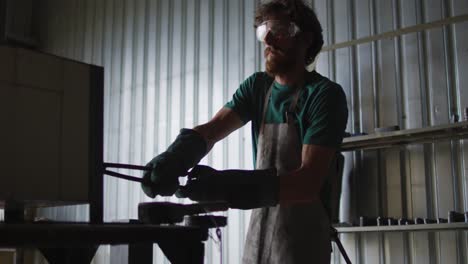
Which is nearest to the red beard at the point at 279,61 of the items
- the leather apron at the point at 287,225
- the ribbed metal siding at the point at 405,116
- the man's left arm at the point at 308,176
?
the leather apron at the point at 287,225

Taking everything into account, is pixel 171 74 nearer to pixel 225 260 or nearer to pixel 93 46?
pixel 93 46

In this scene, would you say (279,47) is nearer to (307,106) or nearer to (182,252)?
(307,106)

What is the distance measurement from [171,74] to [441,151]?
243 cm

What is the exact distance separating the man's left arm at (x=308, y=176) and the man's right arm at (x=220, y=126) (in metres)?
0.42

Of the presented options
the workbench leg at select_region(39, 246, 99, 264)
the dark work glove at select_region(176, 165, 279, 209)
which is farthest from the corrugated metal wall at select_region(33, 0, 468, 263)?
the workbench leg at select_region(39, 246, 99, 264)

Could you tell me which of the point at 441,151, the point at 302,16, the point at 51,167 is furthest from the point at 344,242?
the point at 51,167

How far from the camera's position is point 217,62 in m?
4.75

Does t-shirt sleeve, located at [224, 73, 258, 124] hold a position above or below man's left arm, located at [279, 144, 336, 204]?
above

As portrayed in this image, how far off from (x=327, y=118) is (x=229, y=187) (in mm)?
531

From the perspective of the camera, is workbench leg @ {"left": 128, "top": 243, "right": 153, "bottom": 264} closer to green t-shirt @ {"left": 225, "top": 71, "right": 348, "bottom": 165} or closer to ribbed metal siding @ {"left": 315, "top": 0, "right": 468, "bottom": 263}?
green t-shirt @ {"left": 225, "top": 71, "right": 348, "bottom": 165}

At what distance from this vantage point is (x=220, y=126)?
2.46 meters

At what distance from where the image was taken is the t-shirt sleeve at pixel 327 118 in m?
2.13

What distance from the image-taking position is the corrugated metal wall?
3.44m

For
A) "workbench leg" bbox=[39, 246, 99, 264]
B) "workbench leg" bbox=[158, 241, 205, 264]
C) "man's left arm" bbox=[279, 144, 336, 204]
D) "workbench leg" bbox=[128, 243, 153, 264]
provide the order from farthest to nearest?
"man's left arm" bbox=[279, 144, 336, 204], "workbench leg" bbox=[39, 246, 99, 264], "workbench leg" bbox=[128, 243, 153, 264], "workbench leg" bbox=[158, 241, 205, 264]
